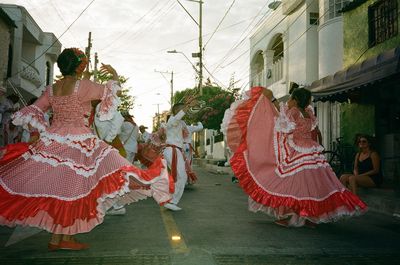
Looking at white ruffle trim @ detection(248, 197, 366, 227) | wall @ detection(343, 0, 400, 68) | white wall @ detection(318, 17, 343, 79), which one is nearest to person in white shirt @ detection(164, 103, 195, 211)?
white ruffle trim @ detection(248, 197, 366, 227)

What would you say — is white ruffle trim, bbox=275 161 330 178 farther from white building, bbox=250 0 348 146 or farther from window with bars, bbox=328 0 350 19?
window with bars, bbox=328 0 350 19

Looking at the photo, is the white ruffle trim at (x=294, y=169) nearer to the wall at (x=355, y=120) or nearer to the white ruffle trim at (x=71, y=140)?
the white ruffle trim at (x=71, y=140)

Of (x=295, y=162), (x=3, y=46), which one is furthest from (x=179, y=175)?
(x=3, y=46)

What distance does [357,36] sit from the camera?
→ 1327 cm

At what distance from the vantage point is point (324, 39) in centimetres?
1642

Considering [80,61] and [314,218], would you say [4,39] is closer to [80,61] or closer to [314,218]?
[80,61]

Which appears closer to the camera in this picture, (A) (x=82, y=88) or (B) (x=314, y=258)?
(B) (x=314, y=258)

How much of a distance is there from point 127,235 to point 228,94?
2169 centimetres

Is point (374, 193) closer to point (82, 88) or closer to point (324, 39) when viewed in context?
point (82, 88)

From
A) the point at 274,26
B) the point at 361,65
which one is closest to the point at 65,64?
the point at 361,65

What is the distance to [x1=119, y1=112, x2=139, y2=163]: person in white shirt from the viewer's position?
9180 millimetres

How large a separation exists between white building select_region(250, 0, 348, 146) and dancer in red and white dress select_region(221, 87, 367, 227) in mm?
10592

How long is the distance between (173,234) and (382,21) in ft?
32.5

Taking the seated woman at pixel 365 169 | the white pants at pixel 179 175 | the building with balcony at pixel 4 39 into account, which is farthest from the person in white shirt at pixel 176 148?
the building with balcony at pixel 4 39
